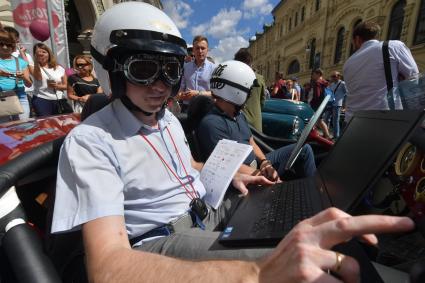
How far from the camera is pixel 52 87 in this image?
13.6 ft

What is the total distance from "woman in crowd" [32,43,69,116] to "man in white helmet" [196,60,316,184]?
2.92 metres

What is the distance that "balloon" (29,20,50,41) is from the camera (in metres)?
4.75

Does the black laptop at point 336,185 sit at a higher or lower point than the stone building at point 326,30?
lower

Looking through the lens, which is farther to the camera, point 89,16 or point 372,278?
point 89,16

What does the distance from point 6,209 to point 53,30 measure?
5.00 meters

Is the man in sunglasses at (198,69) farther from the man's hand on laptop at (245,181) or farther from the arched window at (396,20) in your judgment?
the arched window at (396,20)

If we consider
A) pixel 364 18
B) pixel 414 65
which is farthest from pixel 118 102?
pixel 364 18

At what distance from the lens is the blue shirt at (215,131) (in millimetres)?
2144

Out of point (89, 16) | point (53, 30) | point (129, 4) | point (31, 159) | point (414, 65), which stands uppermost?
point (89, 16)

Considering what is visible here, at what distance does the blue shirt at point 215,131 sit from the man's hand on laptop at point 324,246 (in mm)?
1521

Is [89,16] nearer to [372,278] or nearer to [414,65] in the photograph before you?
[414,65]

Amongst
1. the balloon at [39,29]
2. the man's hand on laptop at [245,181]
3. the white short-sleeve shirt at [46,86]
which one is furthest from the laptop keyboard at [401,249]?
the balloon at [39,29]

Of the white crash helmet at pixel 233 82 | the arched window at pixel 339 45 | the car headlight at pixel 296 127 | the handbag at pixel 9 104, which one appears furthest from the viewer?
the arched window at pixel 339 45

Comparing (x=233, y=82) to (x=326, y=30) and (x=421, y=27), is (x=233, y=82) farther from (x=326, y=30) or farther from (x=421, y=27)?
(x=326, y=30)
